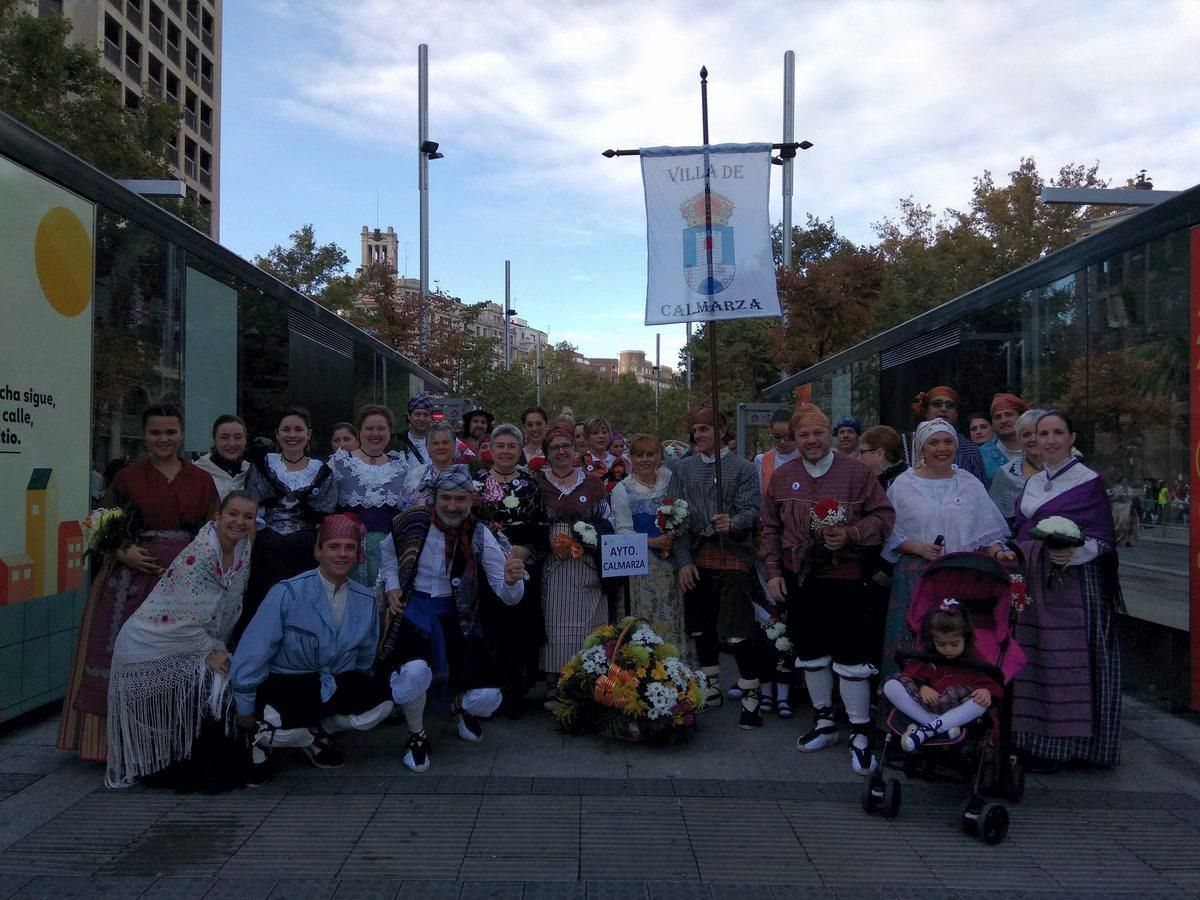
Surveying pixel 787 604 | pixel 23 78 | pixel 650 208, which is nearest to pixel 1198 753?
pixel 787 604

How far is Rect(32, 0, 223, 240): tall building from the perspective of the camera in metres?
38.5

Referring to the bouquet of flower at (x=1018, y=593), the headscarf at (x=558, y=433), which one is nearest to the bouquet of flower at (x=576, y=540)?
the headscarf at (x=558, y=433)

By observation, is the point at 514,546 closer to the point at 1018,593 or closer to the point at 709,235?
the point at 709,235

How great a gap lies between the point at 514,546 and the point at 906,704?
243 cm

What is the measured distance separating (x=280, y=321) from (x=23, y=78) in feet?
26.3

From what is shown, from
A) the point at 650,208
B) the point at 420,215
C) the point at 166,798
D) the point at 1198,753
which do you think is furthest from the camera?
the point at 420,215

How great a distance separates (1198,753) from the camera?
530cm

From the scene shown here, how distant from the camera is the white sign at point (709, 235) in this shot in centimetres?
648

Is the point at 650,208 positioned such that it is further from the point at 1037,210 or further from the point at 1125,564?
the point at 1037,210

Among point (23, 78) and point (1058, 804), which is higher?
point (23, 78)

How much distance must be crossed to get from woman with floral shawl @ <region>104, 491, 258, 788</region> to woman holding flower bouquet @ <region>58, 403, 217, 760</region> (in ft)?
0.79

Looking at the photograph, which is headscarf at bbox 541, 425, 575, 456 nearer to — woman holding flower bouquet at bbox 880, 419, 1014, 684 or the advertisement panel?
woman holding flower bouquet at bbox 880, 419, 1014, 684

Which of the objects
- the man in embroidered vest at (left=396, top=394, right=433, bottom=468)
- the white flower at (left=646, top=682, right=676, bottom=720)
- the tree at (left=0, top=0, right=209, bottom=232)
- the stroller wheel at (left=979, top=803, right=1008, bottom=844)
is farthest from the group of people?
the tree at (left=0, top=0, right=209, bottom=232)

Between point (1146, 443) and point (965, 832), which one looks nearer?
point (965, 832)
